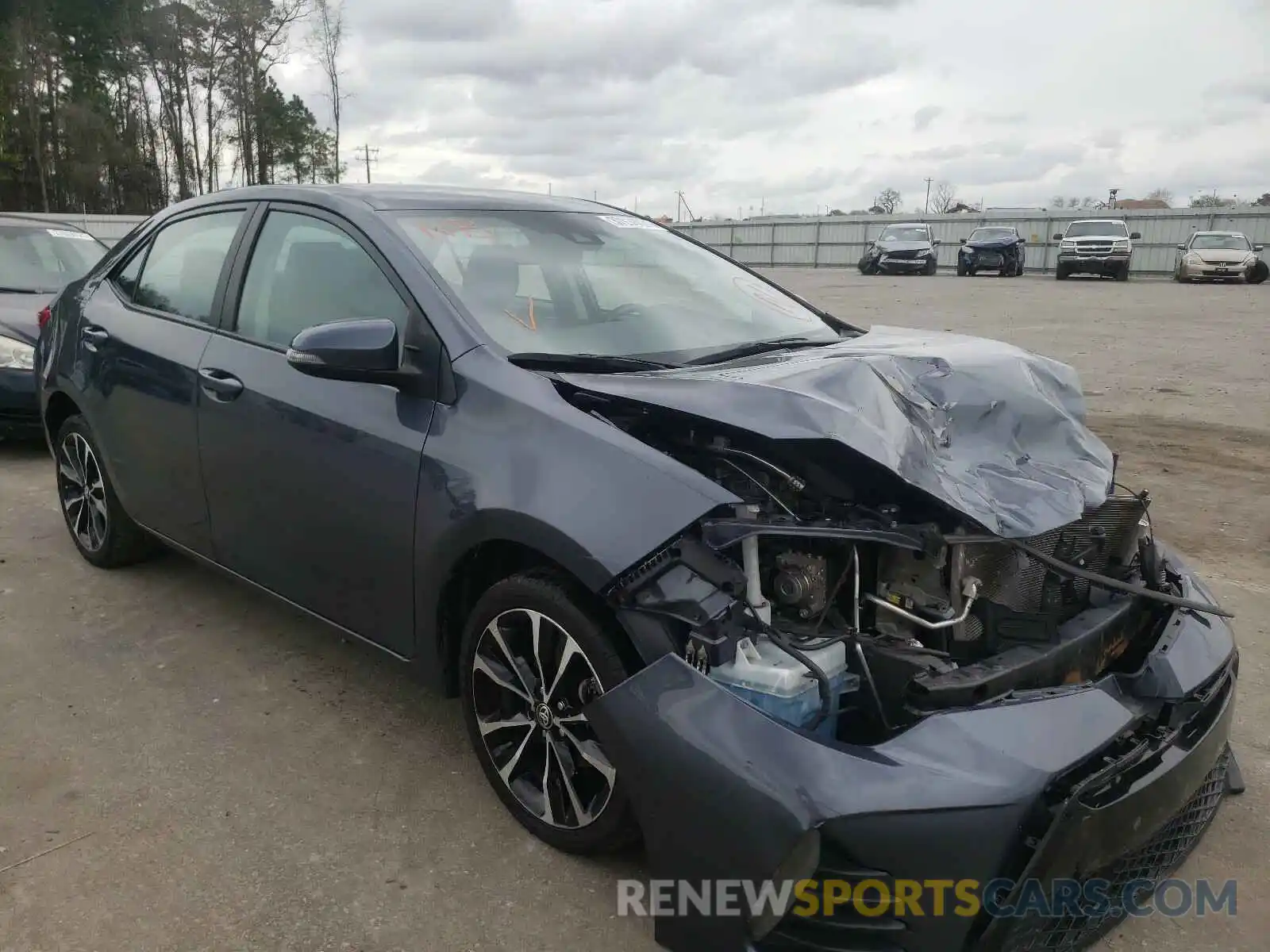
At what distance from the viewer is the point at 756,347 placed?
9.98ft

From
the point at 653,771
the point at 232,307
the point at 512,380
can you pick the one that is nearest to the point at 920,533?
the point at 653,771

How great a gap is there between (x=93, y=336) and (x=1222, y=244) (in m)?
28.5

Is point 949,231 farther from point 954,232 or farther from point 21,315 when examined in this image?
point 21,315

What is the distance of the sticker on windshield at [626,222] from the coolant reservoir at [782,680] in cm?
201

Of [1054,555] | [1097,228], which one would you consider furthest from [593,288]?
[1097,228]

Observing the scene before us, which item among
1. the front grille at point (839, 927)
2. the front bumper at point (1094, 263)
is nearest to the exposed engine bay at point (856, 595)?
the front grille at point (839, 927)

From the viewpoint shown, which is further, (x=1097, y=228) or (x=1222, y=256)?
(x=1097, y=228)

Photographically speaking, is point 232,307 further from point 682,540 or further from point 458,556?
point 682,540

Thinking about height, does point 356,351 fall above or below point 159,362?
above

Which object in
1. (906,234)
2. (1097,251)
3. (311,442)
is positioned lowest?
(311,442)

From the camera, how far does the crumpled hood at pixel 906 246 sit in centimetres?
2903

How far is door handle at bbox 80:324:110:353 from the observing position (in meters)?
3.93

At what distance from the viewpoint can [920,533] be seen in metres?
2.12

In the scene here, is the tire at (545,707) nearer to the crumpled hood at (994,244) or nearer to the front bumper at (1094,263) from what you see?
the front bumper at (1094,263)
